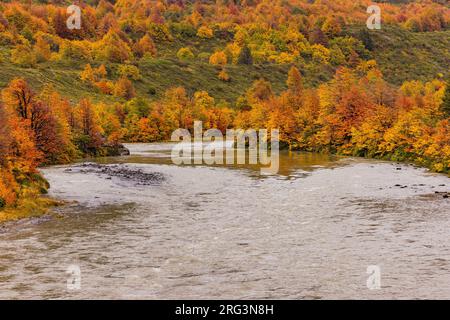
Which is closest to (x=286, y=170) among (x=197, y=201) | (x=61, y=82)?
(x=197, y=201)

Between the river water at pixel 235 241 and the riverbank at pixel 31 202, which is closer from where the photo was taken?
the river water at pixel 235 241

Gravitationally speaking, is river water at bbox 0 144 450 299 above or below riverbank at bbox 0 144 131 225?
below

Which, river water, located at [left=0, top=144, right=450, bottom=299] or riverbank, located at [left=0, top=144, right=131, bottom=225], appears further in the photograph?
riverbank, located at [left=0, top=144, right=131, bottom=225]

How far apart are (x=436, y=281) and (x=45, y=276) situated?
1753 cm

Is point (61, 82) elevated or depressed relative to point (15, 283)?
elevated

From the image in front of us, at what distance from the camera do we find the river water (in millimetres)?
24344

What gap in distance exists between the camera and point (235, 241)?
32.5 metres

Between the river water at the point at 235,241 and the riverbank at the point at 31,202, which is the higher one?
the riverbank at the point at 31,202

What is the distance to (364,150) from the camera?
292 feet

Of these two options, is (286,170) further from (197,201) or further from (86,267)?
(86,267)

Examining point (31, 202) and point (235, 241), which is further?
point (31, 202)

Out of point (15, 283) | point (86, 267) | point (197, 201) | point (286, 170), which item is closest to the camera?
point (15, 283)

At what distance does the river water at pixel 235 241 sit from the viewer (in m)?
24.3

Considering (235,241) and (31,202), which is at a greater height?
(31,202)
